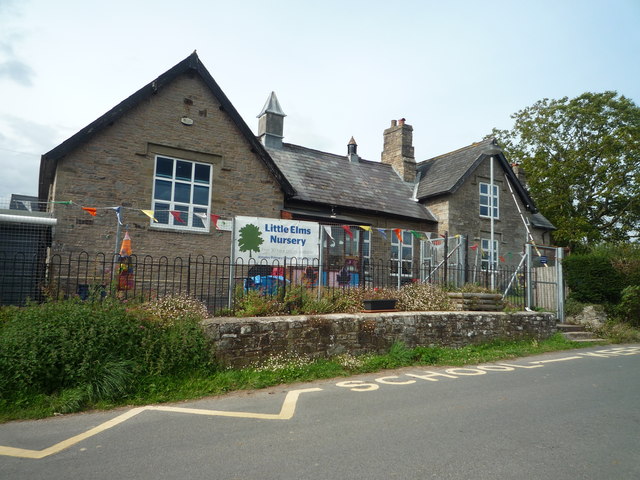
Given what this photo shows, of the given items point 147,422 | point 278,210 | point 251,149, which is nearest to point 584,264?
point 278,210

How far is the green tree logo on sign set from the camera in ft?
30.2

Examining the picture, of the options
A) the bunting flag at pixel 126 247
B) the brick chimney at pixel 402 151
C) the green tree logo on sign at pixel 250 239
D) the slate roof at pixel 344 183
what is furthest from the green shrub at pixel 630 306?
the bunting flag at pixel 126 247

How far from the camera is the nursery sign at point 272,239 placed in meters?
9.22

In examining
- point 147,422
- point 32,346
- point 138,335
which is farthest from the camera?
point 138,335

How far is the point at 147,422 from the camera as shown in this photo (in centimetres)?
501

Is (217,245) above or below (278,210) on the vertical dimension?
below

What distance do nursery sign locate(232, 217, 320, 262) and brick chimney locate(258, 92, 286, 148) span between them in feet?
32.4

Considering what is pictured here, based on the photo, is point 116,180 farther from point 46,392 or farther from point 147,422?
point 147,422

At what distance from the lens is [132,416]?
5.25 meters

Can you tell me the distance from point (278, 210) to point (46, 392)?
995 centimetres

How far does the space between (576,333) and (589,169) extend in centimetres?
2156

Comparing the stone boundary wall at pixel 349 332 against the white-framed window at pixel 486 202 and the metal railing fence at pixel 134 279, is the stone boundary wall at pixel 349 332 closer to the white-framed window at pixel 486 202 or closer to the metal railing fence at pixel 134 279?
the metal railing fence at pixel 134 279

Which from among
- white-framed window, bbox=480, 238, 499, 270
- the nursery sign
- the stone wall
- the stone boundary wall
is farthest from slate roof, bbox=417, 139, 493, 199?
the nursery sign

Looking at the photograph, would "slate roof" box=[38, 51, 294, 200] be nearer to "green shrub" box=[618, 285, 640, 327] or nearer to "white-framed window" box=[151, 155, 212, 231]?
"white-framed window" box=[151, 155, 212, 231]
